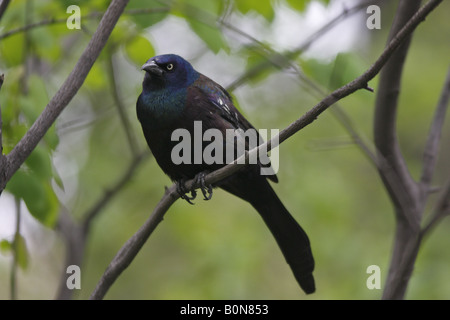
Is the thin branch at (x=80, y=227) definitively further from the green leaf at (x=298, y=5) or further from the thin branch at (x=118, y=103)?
the green leaf at (x=298, y=5)

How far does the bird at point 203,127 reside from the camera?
347cm

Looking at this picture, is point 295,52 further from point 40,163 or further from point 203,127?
point 40,163

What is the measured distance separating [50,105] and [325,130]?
473cm

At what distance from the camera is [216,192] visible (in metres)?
6.60

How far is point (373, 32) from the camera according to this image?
792 cm

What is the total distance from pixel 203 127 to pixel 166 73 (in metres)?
0.45

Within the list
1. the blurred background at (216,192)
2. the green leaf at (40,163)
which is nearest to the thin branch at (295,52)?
the blurred background at (216,192)

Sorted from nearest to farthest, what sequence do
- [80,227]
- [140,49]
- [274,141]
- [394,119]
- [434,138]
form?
[274,141] < [394,119] < [434,138] < [140,49] < [80,227]

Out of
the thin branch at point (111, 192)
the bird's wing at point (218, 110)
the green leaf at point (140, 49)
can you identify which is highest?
the green leaf at point (140, 49)

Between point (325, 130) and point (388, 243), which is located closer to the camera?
point (388, 243)

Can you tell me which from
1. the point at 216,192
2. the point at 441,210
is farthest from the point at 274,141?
the point at 216,192

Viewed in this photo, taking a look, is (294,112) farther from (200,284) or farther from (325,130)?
(200,284)

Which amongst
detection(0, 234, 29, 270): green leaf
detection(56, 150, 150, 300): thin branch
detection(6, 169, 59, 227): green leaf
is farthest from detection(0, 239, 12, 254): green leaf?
detection(56, 150, 150, 300): thin branch
